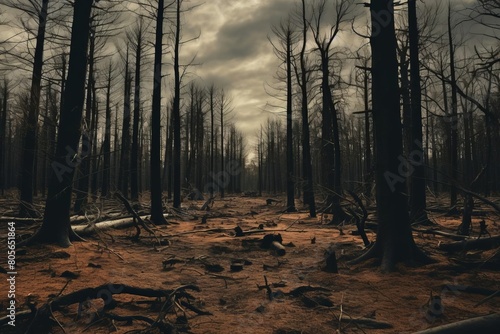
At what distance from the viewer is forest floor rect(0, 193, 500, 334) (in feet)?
11.4

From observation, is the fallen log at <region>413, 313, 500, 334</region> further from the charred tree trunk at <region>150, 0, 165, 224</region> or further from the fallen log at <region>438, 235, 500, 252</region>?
the charred tree trunk at <region>150, 0, 165, 224</region>

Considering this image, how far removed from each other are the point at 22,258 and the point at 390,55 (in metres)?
7.68

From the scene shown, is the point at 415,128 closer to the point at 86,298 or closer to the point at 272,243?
the point at 272,243

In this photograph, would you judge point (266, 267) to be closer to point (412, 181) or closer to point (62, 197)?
point (62, 197)

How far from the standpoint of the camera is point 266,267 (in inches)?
239

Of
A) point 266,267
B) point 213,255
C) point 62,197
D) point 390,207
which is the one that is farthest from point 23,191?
point 390,207

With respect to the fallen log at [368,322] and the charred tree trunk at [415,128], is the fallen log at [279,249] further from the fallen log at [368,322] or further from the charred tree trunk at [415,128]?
the charred tree trunk at [415,128]

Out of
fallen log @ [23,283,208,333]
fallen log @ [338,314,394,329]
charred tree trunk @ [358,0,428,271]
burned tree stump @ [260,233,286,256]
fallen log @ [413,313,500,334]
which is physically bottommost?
fallen log @ [338,314,394,329]

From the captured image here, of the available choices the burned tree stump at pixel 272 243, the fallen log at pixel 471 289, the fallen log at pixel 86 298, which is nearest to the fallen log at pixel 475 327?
the fallen log at pixel 471 289

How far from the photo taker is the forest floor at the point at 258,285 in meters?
3.46

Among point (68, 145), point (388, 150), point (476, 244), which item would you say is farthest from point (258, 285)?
point (68, 145)

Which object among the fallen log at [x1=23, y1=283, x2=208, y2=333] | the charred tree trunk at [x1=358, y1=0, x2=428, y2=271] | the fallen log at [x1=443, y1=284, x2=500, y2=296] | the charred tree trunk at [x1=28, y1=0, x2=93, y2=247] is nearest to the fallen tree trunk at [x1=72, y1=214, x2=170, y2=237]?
the charred tree trunk at [x1=28, y1=0, x2=93, y2=247]

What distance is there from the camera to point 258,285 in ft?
15.5

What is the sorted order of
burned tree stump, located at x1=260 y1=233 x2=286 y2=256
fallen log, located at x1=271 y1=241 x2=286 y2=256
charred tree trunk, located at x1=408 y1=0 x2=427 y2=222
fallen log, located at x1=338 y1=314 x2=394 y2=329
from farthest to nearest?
charred tree trunk, located at x1=408 y1=0 x2=427 y2=222
burned tree stump, located at x1=260 y1=233 x2=286 y2=256
fallen log, located at x1=271 y1=241 x2=286 y2=256
fallen log, located at x1=338 y1=314 x2=394 y2=329
